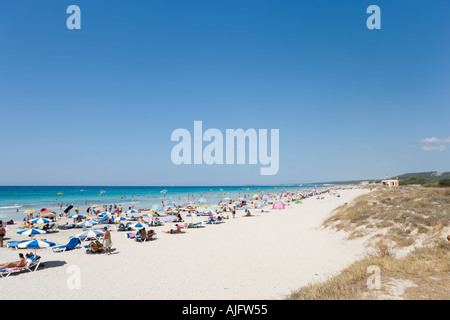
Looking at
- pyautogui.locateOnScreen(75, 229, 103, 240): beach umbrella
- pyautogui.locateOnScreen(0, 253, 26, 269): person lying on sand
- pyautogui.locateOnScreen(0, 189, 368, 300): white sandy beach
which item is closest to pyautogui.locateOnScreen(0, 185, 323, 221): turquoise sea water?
pyautogui.locateOnScreen(75, 229, 103, 240): beach umbrella

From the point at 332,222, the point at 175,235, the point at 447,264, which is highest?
the point at 447,264

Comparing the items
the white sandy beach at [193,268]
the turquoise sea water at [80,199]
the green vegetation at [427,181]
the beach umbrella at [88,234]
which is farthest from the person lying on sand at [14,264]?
the green vegetation at [427,181]

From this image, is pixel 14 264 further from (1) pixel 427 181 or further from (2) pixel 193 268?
(1) pixel 427 181

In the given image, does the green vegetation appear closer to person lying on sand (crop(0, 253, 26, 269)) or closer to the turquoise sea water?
the turquoise sea water

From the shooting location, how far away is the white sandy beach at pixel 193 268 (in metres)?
7.73

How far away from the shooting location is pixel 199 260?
11344 mm

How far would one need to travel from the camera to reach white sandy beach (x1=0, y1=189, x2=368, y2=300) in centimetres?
773

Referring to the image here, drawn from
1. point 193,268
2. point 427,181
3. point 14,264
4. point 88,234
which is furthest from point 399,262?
point 427,181

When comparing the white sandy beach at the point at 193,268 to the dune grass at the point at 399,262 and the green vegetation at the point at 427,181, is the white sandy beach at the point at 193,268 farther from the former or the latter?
the green vegetation at the point at 427,181

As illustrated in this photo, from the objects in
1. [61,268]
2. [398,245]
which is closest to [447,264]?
[398,245]

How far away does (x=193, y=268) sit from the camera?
33.3 feet
